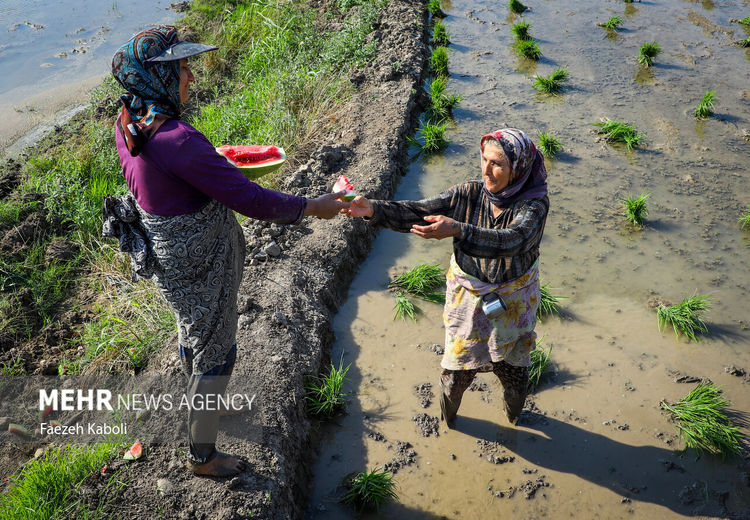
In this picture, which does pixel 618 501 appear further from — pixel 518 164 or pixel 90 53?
pixel 90 53

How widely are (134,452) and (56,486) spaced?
345 mm

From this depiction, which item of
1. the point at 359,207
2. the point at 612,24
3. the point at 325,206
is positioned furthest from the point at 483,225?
the point at 612,24

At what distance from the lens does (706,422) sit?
3.21 metres

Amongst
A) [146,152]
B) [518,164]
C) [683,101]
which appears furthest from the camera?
[683,101]

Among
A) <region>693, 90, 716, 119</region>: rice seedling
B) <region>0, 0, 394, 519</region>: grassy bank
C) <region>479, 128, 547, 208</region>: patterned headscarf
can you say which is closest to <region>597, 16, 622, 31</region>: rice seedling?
<region>693, 90, 716, 119</region>: rice seedling

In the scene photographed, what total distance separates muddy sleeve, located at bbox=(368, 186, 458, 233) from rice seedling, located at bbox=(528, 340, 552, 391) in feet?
4.28

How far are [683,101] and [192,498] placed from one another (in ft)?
23.4

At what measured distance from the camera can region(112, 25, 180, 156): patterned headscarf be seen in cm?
203

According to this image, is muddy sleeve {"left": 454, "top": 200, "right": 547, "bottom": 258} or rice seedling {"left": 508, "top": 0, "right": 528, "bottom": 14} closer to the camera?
muddy sleeve {"left": 454, "top": 200, "right": 547, "bottom": 258}

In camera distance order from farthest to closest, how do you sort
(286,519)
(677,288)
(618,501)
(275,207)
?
(677,288)
(618,501)
(286,519)
(275,207)

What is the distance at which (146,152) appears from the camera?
204 cm

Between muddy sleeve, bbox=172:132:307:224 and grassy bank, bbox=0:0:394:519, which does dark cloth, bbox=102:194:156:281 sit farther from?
grassy bank, bbox=0:0:394:519

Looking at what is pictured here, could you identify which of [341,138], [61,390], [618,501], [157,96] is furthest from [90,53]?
[618,501]

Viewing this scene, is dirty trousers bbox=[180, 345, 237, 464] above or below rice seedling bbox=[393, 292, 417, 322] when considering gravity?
above
